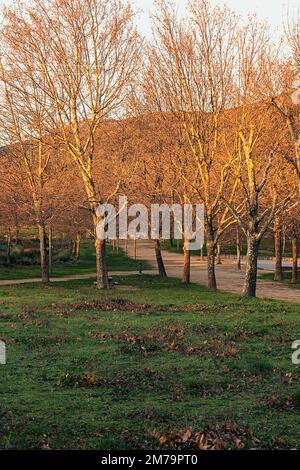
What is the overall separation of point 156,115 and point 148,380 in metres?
30.0

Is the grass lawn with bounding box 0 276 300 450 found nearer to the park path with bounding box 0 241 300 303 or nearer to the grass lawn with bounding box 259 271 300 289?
the park path with bounding box 0 241 300 303

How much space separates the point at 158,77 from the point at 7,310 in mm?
19350

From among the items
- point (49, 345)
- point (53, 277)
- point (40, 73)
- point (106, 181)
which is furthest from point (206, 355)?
point (53, 277)

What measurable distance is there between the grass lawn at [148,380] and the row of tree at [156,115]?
34.7 ft

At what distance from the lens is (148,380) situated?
455 inches

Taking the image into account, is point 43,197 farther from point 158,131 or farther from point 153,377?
point 153,377

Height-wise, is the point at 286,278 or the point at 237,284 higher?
the point at 237,284

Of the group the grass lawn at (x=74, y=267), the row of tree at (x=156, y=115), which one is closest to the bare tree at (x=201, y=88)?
the row of tree at (x=156, y=115)

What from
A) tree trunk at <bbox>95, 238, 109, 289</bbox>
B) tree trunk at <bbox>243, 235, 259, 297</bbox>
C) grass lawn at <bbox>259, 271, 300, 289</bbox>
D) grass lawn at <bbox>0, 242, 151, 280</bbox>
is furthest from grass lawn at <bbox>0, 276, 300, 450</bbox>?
grass lawn at <bbox>0, 242, 151, 280</bbox>

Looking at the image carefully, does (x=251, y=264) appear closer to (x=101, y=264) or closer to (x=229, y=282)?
(x=101, y=264)

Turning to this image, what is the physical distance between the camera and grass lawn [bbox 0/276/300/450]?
8.31 metres

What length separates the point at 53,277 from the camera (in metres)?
46.8

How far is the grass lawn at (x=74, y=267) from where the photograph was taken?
157ft

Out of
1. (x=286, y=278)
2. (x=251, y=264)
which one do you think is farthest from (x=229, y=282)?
(x=251, y=264)
